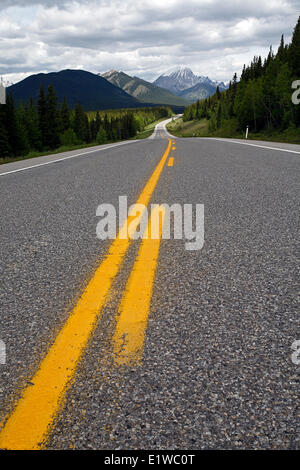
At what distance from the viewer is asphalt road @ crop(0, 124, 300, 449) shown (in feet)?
3.92

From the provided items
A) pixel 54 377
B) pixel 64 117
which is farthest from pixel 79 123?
pixel 54 377

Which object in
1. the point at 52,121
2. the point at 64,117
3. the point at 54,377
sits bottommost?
the point at 54,377

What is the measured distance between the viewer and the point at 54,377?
1.42 metres

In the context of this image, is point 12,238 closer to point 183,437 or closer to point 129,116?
A: point 183,437

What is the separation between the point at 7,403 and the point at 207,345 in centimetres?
86

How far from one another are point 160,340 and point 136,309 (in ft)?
1.05

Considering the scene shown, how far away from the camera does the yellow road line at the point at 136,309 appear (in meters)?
1.58

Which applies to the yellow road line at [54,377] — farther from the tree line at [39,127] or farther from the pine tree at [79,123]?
the pine tree at [79,123]

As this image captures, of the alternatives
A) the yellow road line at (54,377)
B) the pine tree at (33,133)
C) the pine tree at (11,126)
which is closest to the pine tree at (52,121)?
the pine tree at (33,133)

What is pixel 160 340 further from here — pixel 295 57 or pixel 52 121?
pixel 52 121

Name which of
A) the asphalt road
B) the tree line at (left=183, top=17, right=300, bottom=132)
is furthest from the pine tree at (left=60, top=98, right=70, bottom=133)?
the asphalt road
